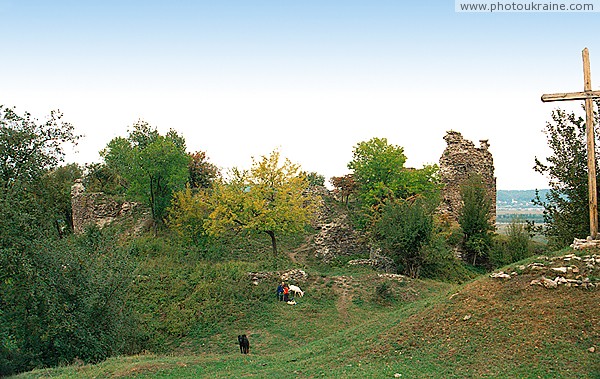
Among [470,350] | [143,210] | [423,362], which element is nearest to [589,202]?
[470,350]

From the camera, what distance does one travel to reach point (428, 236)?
80.4 ft

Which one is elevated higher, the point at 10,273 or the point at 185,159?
the point at 185,159

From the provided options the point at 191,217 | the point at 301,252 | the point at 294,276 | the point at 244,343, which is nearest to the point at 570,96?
the point at 244,343

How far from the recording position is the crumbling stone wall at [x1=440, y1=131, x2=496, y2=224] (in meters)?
34.1

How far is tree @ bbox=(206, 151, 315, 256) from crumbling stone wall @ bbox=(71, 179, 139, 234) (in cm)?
1206

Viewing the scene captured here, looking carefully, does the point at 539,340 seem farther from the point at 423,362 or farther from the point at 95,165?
the point at 95,165

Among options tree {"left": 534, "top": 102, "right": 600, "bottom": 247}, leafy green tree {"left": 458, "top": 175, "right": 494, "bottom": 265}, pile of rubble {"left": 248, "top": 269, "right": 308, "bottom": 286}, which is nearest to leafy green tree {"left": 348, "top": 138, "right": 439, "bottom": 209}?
leafy green tree {"left": 458, "top": 175, "right": 494, "bottom": 265}

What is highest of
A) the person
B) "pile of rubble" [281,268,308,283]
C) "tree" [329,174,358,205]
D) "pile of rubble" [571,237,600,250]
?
"tree" [329,174,358,205]

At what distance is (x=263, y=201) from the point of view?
84.6 feet

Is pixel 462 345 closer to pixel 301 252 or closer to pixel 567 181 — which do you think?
pixel 567 181

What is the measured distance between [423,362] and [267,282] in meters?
12.8

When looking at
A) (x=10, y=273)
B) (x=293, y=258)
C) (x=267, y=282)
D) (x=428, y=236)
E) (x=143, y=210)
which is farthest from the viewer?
(x=143, y=210)

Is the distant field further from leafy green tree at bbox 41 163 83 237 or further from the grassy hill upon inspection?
leafy green tree at bbox 41 163 83 237

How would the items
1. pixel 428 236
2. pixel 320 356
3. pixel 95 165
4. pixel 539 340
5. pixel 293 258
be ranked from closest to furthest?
pixel 539 340
pixel 320 356
pixel 428 236
pixel 293 258
pixel 95 165
